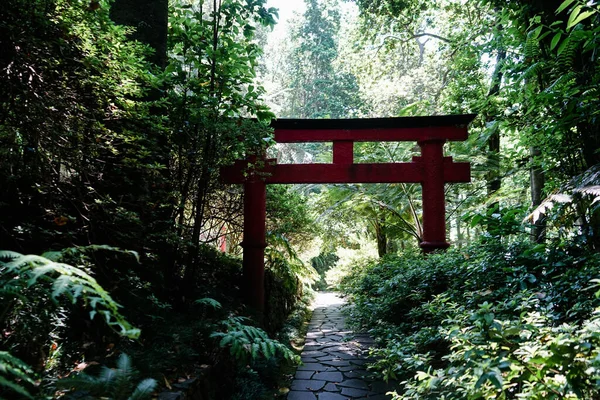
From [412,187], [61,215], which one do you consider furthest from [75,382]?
[412,187]

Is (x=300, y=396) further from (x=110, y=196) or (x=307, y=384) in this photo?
(x=110, y=196)

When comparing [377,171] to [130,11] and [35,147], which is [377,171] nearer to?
[130,11]

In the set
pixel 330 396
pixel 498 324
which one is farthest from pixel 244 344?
pixel 498 324

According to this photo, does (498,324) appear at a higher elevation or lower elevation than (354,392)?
higher

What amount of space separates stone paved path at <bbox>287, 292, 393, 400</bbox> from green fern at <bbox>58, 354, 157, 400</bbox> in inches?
92.5

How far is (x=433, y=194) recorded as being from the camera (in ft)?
19.3

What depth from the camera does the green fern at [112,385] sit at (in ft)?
5.96

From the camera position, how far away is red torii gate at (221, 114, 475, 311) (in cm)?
572

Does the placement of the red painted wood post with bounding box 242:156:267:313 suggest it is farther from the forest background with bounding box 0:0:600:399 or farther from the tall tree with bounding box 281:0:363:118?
the tall tree with bounding box 281:0:363:118

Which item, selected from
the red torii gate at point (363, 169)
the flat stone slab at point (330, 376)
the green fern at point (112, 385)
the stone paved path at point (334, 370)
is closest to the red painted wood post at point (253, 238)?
the red torii gate at point (363, 169)

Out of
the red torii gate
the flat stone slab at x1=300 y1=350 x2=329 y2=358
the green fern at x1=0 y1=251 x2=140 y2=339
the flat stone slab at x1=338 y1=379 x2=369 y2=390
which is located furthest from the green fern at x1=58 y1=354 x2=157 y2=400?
the flat stone slab at x1=300 y1=350 x2=329 y2=358

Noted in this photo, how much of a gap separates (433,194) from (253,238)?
2838 mm

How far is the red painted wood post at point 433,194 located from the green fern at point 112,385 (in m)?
4.80

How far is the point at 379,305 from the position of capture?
5.47 meters
